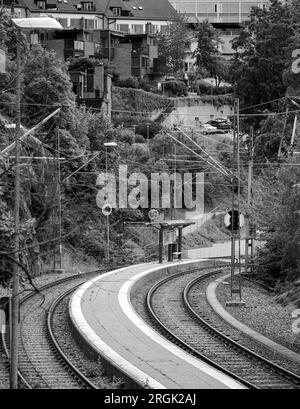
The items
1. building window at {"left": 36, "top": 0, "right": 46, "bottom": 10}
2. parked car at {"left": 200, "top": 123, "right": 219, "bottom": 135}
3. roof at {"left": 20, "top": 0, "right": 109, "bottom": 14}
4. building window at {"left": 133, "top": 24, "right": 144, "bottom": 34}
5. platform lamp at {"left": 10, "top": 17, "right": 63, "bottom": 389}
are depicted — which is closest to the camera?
platform lamp at {"left": 10, "top": 17, "right": 63, "bottom": 389}

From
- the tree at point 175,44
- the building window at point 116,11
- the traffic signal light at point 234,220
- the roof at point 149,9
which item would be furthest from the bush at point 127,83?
the traffic signal light at point 234,220

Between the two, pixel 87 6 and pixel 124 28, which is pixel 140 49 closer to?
pixel 87 6

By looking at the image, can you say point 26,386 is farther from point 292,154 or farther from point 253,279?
point 253,279

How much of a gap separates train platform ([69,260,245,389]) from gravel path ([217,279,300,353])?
3.21 metres

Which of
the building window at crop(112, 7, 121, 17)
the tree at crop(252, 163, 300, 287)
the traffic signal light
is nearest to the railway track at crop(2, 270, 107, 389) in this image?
the traffic signal light

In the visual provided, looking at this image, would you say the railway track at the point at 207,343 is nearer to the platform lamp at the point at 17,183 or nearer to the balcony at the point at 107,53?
the platform lamp at the point at 17,183

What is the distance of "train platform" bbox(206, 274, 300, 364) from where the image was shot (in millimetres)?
24281

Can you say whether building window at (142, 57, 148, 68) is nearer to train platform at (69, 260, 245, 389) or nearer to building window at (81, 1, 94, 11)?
building window at (81, 1, 94, 11)

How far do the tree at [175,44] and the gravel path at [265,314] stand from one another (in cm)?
6940

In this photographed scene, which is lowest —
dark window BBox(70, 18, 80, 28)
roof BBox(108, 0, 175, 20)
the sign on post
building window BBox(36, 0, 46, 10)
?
the sign on post

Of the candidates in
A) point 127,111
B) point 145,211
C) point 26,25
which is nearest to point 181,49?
point 127,111

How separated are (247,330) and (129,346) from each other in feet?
14.3
